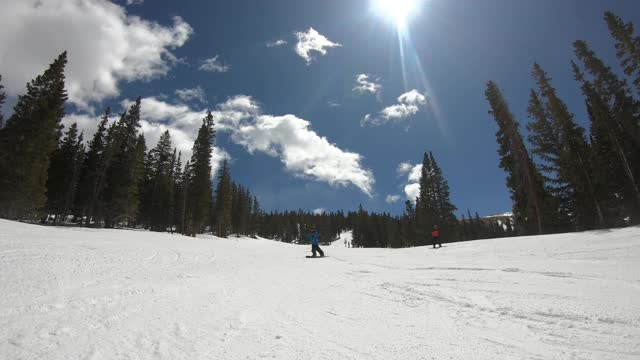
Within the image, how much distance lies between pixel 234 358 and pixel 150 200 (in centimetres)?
5501

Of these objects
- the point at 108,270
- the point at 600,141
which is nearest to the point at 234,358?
the point at 108,270

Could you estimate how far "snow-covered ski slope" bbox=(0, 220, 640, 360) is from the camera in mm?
3279

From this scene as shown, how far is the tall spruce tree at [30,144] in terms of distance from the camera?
2603 cm

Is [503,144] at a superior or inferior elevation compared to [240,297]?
superior

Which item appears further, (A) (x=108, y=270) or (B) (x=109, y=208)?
(B) (x=109, y=208)

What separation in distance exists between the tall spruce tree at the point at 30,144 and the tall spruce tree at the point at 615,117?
50.7 metres

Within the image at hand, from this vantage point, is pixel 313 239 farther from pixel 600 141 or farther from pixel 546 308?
pixel 600 141

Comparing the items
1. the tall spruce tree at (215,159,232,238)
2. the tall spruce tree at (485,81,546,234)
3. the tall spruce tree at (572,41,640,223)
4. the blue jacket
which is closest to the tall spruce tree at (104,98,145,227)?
the tall spruce tree at (215,159,232,238)

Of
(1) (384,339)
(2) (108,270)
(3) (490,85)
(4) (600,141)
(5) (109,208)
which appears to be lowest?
(1) (384,339)

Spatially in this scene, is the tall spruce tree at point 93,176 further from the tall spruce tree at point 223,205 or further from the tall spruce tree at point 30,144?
the tall spruce tree at point 223,205

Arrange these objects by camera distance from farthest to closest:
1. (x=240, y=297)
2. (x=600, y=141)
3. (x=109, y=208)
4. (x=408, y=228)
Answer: (x=408, y=228), (x=109, y=208), (x=600, y=141), (x=240, y=297)

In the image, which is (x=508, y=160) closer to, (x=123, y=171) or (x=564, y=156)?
(x=564, y=156)

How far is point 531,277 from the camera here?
768 centimetres

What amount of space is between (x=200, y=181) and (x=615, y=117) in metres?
50.3
